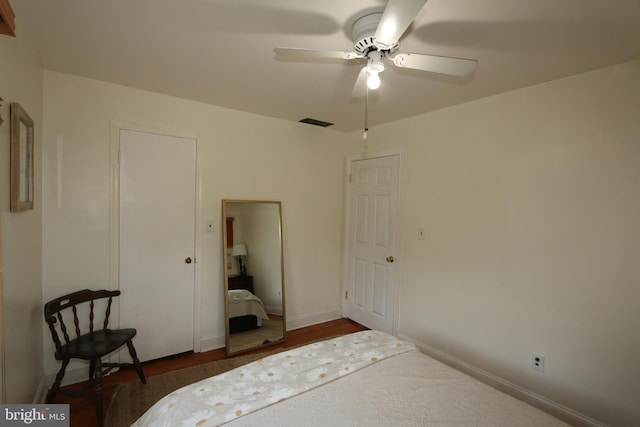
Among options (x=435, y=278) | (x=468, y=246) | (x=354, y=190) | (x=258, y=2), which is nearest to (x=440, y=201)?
(x=468, y=246)

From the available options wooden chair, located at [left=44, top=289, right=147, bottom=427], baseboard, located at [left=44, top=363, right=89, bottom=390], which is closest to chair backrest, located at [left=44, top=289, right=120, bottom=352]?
wooden chair, located at [left=44, top=289, right=147, bottom=427]

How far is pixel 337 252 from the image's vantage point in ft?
12.4

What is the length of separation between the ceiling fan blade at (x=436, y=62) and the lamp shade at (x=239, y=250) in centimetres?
221

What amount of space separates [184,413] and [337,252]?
2.71m

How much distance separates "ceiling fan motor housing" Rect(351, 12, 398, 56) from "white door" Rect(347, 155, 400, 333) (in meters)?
1.82

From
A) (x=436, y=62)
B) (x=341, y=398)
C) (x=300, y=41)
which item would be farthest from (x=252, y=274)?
(x=436, y=62)

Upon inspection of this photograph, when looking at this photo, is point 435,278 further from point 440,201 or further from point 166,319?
point 166,319

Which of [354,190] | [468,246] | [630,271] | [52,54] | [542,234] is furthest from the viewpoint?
[354,190]

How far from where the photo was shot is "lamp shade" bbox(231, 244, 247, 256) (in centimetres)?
296

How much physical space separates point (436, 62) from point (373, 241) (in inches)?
88.7

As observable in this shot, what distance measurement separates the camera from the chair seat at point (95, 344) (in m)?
1.90

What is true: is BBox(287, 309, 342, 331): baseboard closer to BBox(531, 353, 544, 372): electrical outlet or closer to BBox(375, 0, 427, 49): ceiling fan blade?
BBox(531, 353, 544, 372): electrical outlet

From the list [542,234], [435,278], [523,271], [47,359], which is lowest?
[47,359]

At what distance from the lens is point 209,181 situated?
285 cm
